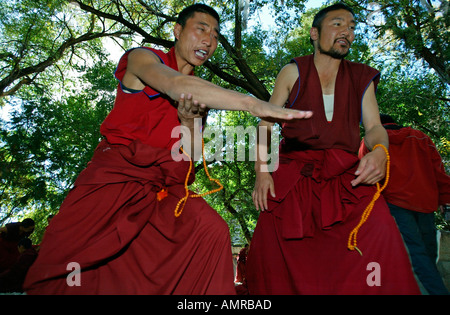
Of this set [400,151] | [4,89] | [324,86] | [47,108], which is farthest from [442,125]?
[4,89]

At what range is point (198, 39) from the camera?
99.4 inches

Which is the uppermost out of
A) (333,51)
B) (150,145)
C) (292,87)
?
(333,51)

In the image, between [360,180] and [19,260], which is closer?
[360,180]

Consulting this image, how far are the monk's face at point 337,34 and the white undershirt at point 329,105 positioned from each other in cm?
33

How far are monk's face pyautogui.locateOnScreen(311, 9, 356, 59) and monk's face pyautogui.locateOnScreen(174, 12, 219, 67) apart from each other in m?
0.89

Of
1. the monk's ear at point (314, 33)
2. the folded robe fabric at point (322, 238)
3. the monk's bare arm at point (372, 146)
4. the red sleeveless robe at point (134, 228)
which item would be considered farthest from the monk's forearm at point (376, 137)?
the red sleeveless robe at point (134, 228)

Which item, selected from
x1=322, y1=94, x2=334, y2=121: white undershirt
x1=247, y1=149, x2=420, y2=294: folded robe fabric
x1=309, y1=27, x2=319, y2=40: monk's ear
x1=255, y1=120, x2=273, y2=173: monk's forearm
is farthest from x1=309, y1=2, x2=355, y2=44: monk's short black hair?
x1=247, y1=149, x2=420, y2=294: folded robe fabric

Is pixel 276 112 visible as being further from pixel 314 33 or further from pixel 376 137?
pixel 314 33

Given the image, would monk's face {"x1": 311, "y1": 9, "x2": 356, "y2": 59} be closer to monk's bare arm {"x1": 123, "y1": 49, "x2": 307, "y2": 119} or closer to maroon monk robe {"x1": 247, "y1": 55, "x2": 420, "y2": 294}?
maroon monk robe {"x1": 247, "y1": 55, "x2": 420, "y2": 294}

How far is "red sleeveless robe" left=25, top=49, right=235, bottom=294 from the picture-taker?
5.80ft

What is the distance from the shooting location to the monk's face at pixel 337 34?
269 centimetres

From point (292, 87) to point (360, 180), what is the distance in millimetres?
933

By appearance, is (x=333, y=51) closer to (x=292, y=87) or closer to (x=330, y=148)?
(x=292, y=87)

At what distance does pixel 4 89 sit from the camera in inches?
440
